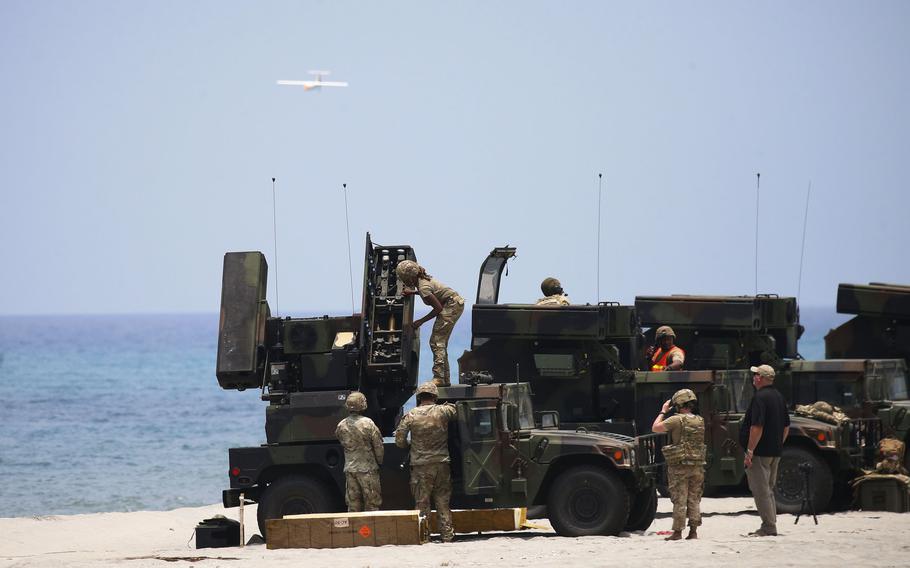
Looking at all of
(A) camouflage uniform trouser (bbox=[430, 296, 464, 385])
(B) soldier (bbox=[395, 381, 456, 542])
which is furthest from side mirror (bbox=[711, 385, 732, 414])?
(B) soldier (bbox=[395, 381, 456, 542])

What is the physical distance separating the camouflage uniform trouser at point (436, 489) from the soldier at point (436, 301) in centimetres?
114

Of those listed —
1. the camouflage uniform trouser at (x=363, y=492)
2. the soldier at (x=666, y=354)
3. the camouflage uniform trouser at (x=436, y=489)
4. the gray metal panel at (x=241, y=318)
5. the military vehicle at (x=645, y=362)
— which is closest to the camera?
the camouflage uniform trouser at (x=436, y=489)

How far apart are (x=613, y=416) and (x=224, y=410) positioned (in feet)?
137

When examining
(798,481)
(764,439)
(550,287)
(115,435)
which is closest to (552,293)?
(550,287)

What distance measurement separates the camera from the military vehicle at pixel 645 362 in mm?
19750

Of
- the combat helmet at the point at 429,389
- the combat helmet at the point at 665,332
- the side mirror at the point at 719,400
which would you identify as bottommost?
the side mirror at the point at 719,400

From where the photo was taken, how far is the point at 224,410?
61.3 meters

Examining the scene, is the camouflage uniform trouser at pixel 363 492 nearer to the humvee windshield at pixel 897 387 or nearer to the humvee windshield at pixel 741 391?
the humvee windshield at pixel 741 391

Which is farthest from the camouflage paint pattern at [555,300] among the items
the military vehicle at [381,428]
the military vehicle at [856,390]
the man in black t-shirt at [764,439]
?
the man in black t-shirt at [764,439]

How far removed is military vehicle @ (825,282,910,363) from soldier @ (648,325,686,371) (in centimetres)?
437

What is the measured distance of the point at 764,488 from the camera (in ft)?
54.2

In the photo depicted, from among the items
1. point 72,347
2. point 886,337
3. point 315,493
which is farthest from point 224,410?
point 72,347

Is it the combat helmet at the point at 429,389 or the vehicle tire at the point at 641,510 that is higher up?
the combat helmet at the point at 429,389

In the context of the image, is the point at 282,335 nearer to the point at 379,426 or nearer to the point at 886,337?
the point at 379,426
